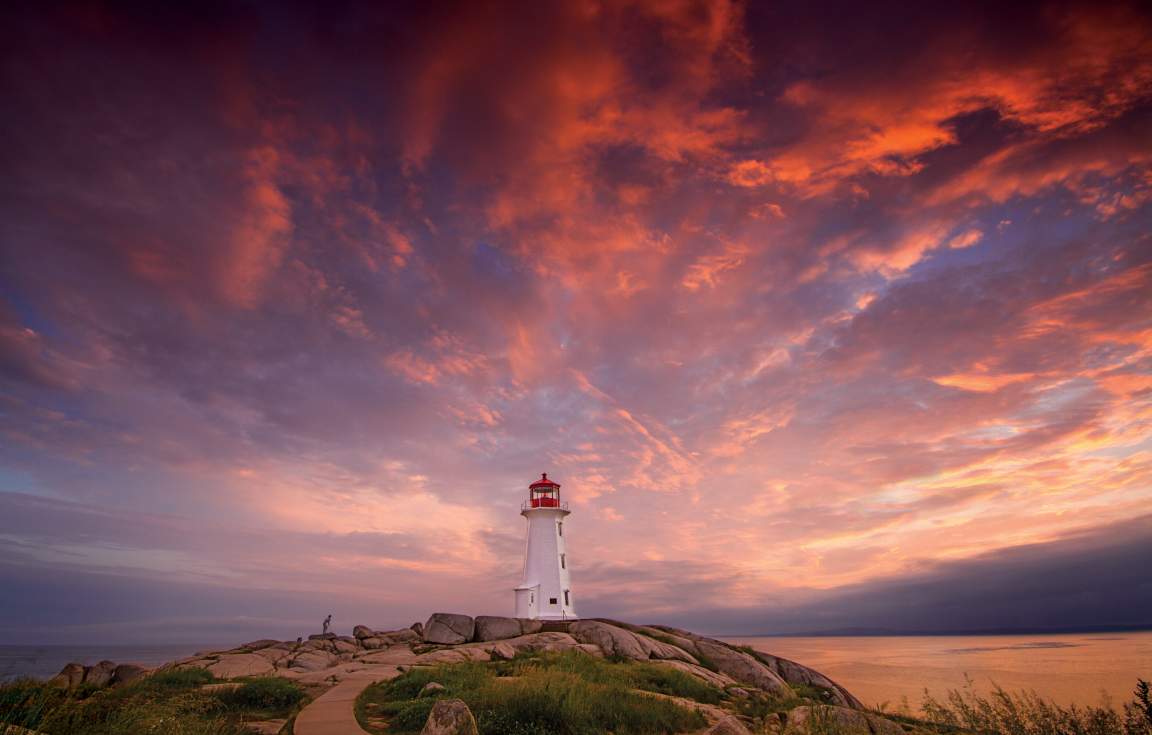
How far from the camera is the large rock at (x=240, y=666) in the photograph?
78.1 ft

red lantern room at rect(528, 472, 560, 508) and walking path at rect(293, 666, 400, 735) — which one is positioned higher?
red lantern room at rect(528, 472, 560, 508)

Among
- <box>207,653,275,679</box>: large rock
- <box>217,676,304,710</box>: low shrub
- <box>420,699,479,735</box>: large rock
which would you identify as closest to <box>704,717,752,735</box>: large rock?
<box>420,699,479,735</box>: large rock

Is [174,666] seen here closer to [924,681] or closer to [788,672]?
[788,672]

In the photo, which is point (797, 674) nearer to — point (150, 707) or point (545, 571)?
point (545, 571)

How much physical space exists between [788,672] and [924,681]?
32.8 m

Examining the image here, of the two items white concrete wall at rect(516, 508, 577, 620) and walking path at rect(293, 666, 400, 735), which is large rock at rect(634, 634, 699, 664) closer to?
white concrete wall at rect(516, 508, 577, 620)

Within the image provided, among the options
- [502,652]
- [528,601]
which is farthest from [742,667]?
[528,601]

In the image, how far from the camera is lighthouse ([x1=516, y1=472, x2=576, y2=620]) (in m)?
37.0

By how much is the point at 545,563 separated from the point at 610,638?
35.8 feet

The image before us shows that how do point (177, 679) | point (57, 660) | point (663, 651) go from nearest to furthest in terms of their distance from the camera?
1. point (177, 679)
2. point (663, 651)
3. point (57, 660)

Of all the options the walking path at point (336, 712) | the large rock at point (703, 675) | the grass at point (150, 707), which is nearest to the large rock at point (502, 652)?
the walking path at point (336, 712)

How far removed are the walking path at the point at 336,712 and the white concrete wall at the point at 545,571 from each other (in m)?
16.4

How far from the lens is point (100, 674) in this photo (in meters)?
21.5

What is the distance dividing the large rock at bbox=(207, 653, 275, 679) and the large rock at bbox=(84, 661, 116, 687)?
10.9 feet
